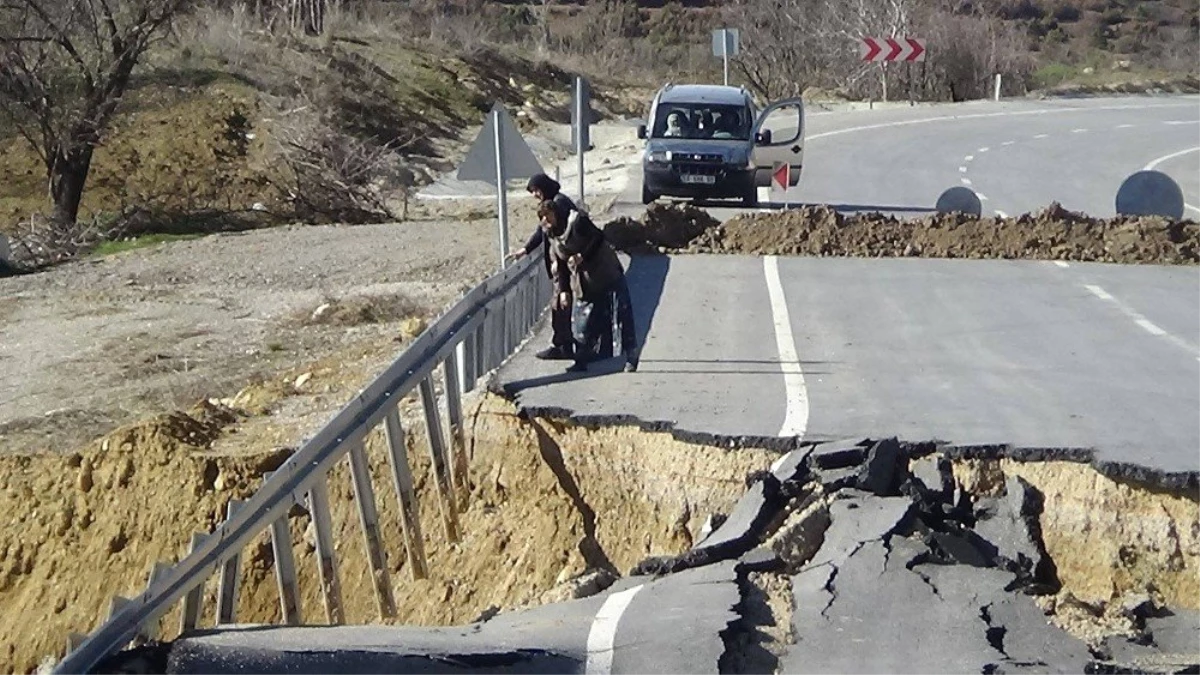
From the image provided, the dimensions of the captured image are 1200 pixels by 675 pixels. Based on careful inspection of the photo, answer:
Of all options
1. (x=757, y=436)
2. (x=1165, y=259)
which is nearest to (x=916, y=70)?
(x=1165, y=259)

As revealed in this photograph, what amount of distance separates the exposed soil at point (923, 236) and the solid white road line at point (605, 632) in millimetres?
12077

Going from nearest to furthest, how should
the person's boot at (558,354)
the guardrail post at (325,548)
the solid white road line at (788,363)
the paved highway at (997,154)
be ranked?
1. the guardrail post at (325,548)
2. the solid white road line at (788,363)
3. the person's boot at (558,354)
4. the paved highway at (997,154)

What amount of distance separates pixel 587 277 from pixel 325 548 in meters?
4.45

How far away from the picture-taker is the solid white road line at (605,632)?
6.74m

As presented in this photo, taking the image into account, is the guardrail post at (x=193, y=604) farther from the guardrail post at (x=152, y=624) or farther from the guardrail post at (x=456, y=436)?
the guardrail post at (x=456, y=436)

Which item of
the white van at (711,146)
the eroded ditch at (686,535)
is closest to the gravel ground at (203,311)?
the white van at (711,146)

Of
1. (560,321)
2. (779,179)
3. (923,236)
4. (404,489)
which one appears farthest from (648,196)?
(404,489)

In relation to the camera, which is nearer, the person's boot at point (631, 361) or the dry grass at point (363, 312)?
the person's boot at point (631, 361)

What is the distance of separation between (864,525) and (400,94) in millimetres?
34871

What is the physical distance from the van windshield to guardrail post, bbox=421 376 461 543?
16.2 meters

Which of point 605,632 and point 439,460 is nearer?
point 605,632

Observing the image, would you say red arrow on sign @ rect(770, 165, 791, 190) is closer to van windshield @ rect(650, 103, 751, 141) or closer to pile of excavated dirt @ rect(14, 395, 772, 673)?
van windshield @ rect(650, 103, 751, 141)

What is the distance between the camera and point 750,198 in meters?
26.2

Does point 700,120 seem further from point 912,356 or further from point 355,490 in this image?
point 355,490
